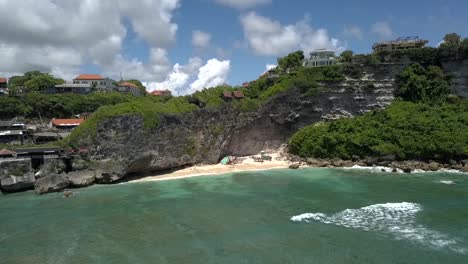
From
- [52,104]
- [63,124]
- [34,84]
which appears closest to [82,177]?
[63,124]

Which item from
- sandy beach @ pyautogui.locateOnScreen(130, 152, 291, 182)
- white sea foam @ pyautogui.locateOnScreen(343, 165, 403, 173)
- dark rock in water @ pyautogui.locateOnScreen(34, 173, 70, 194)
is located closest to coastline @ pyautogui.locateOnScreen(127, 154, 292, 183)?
sandy beach @ pyautogui.locateOnScreen(130, 152, 291, 182)

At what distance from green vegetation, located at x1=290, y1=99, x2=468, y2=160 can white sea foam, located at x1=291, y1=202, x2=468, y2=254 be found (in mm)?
20163

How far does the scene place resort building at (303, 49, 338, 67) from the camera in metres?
65.9

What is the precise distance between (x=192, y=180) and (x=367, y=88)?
32.7 m

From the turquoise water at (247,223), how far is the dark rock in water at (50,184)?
56.2 inches

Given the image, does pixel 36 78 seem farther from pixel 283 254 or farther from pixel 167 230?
pixel 283 254

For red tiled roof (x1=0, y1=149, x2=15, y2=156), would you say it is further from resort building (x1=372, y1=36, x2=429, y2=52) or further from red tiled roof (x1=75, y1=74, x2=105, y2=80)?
resort building (x1=372, y1=36, x2=429, y2=52)

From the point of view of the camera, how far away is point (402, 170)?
4534 cm

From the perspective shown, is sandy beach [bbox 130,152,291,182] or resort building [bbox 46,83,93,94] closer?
sandy beach [bbox 130,152,291,182]

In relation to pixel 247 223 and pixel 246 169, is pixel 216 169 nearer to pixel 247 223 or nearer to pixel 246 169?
pixel 246 169

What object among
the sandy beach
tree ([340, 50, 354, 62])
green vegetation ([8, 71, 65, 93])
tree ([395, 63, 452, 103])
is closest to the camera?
the sandy beach

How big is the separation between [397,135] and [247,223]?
31.9m

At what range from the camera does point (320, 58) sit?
221 feet

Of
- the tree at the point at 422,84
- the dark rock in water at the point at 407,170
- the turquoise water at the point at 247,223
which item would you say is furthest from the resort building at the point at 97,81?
the dark rock in water at the point at 407,170
